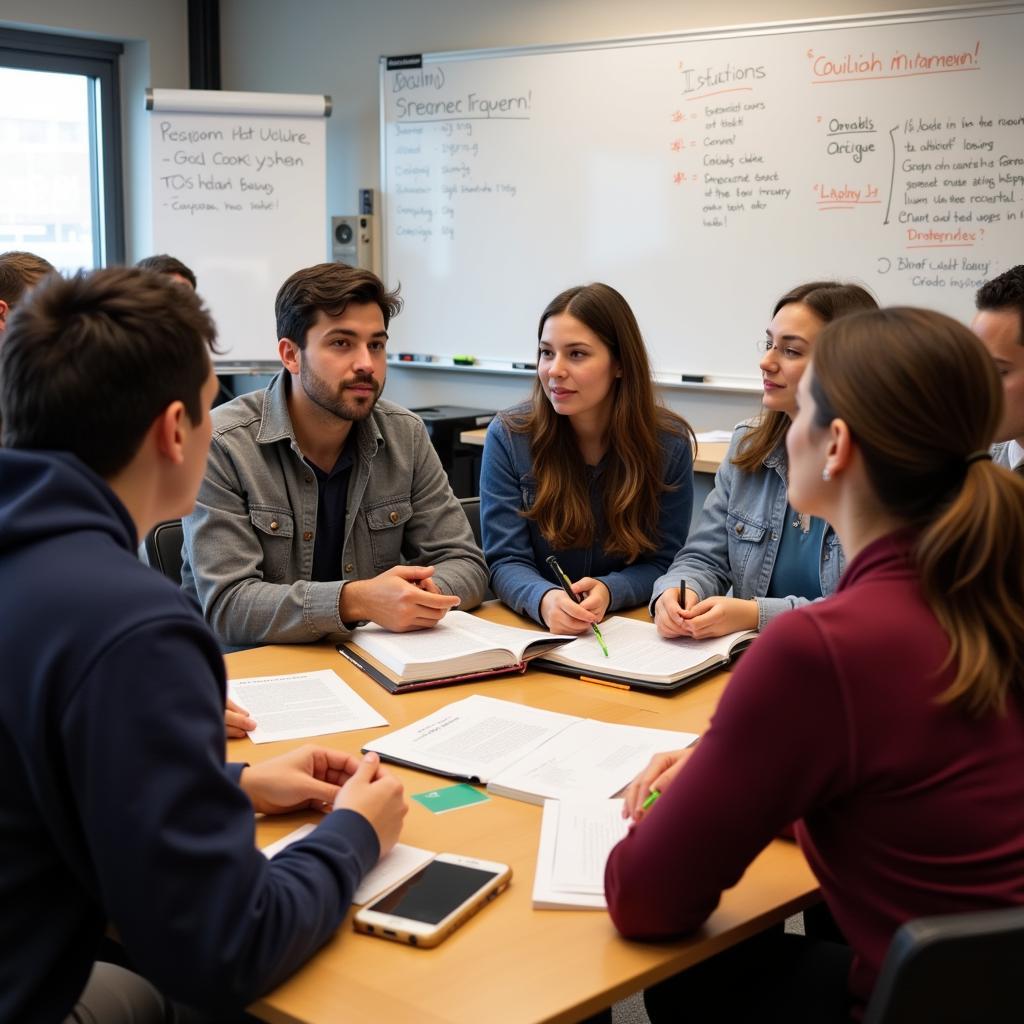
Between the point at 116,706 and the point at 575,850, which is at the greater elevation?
the point at 116,706

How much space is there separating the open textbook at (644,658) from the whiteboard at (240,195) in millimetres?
3737

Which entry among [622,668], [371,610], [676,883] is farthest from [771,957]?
[371,610]

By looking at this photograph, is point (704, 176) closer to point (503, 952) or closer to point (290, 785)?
point (290, 785)

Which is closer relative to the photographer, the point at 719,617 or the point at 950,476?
the point at 950,476

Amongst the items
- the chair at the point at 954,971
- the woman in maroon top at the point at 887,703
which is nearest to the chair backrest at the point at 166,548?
the woman in maroon top at the point at 887,703

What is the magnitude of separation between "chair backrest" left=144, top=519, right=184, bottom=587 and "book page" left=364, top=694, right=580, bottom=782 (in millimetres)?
918

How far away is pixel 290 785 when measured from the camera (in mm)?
1341

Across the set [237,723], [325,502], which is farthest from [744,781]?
[325,502]

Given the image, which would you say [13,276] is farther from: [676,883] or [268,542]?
[676,883]

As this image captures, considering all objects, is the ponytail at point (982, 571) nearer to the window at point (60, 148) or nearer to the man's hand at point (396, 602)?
the man's hand at point (396, 602)

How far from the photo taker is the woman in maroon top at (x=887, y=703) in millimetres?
1019

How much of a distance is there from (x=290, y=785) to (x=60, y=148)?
534 cm

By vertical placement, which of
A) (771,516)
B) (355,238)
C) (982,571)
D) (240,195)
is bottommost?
(771,516)

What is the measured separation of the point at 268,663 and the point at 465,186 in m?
3.70
